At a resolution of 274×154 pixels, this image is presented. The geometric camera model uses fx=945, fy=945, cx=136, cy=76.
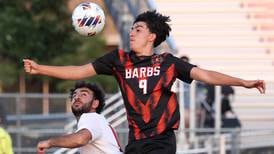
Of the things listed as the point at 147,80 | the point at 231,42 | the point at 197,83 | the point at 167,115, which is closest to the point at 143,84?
the point at 147,80

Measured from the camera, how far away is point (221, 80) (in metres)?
7.73

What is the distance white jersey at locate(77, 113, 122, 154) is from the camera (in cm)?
784

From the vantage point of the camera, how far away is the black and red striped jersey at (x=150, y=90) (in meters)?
7.79

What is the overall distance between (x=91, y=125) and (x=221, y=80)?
3.73ft

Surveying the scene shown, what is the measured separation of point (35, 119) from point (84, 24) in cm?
961

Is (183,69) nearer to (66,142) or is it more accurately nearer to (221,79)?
(221,79)

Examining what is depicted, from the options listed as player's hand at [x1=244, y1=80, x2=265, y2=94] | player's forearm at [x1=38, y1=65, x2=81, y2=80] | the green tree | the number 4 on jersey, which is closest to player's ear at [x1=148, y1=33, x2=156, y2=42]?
the number 4 on jersey

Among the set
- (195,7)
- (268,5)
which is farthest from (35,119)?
(268,5)

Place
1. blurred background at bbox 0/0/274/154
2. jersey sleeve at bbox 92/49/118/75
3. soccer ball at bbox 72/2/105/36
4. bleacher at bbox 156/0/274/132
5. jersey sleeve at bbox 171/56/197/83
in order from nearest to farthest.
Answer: jersey sleeve at bbox 171/56/197/83
jersey sleeve at bbox 92/49/118/75
soccer ball at bbox 72/2/105/36
blurred background at bbox 0/0/274/154
bleacher at bbox 156/0/274/132

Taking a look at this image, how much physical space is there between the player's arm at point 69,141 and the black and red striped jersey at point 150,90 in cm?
45

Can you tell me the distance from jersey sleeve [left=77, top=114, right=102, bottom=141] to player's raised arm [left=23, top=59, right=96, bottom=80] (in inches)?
14.0

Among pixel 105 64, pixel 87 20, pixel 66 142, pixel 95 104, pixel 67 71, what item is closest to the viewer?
pixel 66 142

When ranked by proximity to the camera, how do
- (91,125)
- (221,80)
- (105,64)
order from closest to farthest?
(221,80) → (91,125) → (105,64)

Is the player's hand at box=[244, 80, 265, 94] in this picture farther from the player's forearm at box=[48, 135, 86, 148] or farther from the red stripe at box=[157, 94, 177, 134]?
the player's forearm at box=[48, 135, 86, 148]
